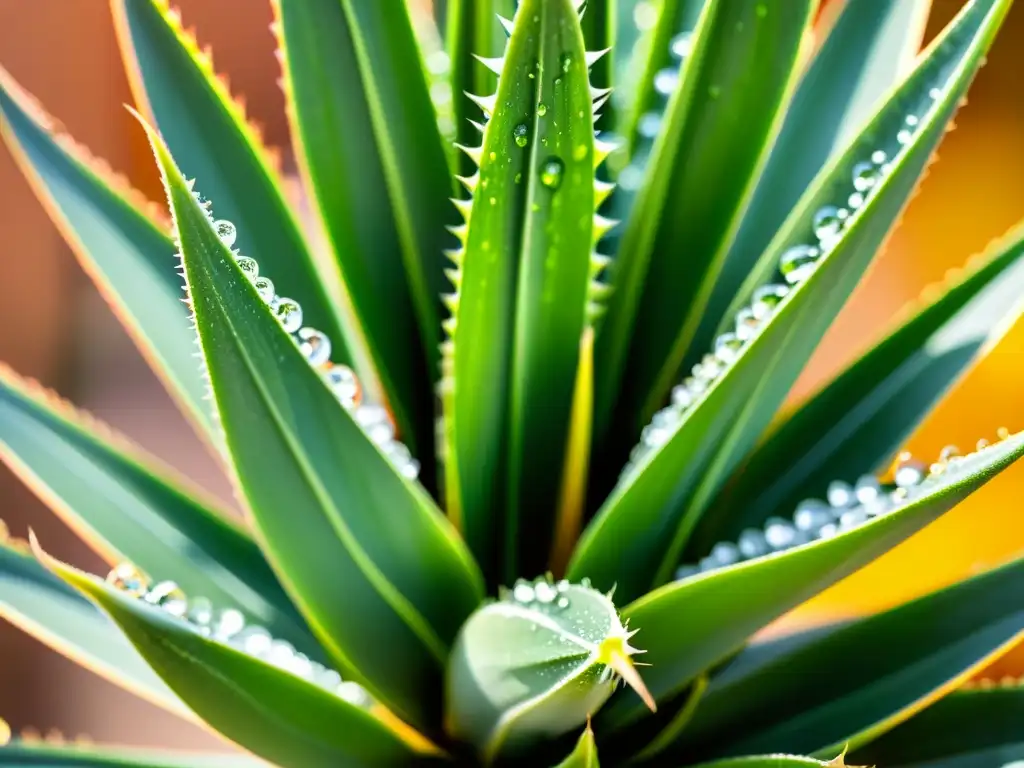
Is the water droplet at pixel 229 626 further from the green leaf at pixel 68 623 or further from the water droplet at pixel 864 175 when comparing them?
the water droplet at pixel 864 175

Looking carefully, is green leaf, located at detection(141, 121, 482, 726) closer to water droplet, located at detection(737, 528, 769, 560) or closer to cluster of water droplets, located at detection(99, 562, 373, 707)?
cluster of water droplets, located at detection(99, 562, 373, 707)

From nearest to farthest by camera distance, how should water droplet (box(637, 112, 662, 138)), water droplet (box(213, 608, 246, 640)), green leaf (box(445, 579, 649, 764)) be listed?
green leaf (box(445, 579, 649, 764)), water droplet (box(213, 608, 246, 640)), water droplet (box(637, 112, 662, 138))

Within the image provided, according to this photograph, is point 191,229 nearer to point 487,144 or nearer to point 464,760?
point 487,144

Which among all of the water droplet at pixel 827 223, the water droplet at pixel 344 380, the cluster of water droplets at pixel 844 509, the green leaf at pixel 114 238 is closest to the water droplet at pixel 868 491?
the cluster of water droplets at pixel 844 509

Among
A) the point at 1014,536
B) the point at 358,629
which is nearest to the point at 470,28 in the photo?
the point at 358,629

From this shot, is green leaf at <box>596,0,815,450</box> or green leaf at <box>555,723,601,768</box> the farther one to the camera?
green leaf at <box>596,0,815,450</box>

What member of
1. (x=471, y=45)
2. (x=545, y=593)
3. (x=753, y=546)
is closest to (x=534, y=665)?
(x=545, y=593)

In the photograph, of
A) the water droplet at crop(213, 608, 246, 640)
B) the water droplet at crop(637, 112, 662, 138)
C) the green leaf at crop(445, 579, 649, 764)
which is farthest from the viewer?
the water droplet at crop(637, 112, 662, 138)

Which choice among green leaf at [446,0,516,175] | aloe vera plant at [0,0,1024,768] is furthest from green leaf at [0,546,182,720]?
green leaf at [446,0,516,175]

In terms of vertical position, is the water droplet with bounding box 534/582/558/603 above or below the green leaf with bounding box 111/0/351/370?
below
